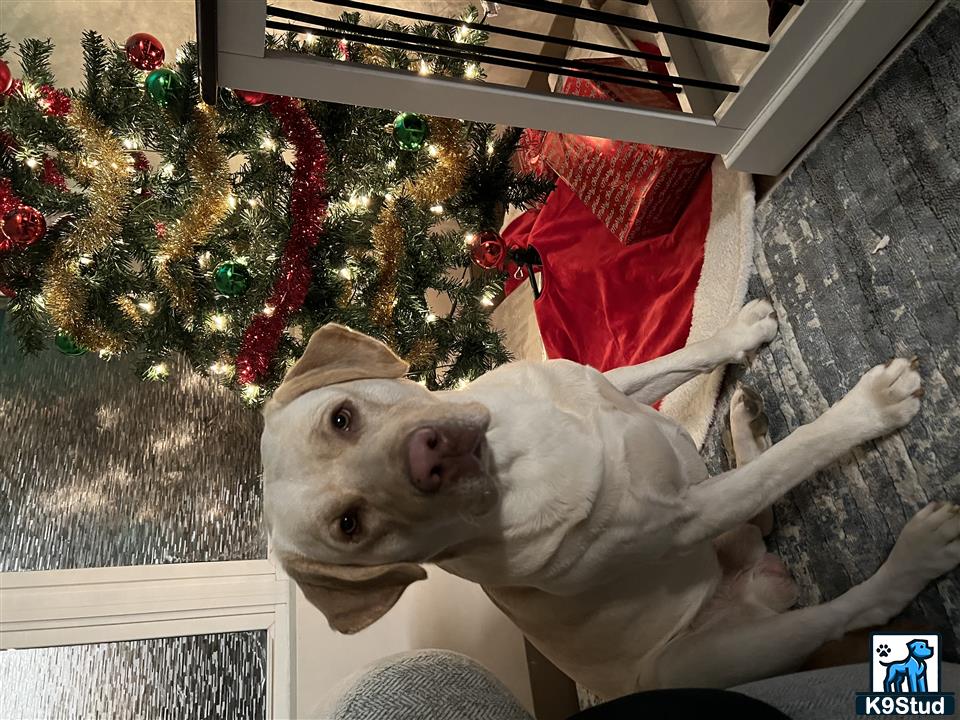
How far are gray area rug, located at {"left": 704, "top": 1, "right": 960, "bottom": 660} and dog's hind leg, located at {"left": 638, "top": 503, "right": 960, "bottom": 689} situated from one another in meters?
0.08

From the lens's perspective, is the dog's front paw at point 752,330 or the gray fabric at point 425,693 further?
the dog's front paw at point 752,330

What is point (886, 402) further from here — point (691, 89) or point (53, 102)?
point (53, 102)

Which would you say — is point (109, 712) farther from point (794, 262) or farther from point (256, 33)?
point (794, 262)

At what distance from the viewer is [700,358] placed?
2.02 meters

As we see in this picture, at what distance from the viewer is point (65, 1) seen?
138 inches

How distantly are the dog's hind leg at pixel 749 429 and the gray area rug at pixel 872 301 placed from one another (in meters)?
0.04

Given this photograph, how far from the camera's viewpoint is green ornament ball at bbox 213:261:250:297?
2.38 metres

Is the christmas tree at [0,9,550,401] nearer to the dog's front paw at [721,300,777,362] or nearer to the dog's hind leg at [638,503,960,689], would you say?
the dog's front paw at [721,300,777,362]

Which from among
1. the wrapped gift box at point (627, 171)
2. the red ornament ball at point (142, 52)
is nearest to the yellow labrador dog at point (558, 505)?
the wrapped gift box at point (627, 171)

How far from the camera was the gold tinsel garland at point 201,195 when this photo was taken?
2416mm

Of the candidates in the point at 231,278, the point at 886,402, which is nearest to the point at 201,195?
the point at 231,278

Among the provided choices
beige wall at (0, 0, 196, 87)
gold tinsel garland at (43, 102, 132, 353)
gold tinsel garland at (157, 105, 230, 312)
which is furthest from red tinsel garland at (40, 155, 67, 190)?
beige wall at (0, 0, 196, 87)

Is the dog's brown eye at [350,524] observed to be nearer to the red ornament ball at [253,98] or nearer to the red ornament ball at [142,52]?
the red ornament ball at [253,98]

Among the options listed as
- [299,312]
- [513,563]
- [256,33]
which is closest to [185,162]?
[299,312]
